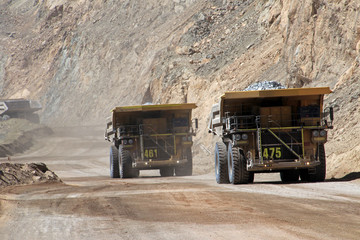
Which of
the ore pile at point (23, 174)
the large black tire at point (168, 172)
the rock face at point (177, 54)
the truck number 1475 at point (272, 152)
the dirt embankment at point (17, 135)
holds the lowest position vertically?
the large black tire at point (168, 172)

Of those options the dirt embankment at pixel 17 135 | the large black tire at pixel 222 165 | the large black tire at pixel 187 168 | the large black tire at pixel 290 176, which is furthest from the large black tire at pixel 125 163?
the dirt embankment at pixel 17 135

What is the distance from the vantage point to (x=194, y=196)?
11758mm

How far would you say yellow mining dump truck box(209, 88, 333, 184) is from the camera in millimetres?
14945

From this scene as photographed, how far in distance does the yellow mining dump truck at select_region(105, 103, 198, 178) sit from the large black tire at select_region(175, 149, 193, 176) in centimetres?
13

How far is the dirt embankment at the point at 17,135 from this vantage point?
5156 cm

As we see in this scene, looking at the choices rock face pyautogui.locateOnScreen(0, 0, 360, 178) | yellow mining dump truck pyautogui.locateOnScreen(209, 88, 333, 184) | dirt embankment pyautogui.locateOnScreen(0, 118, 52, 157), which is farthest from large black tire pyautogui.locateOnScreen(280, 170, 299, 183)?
dirt embankment pyautogui.locateOnScreen(0, 118, 52, 157)

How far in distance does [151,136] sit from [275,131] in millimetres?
7939

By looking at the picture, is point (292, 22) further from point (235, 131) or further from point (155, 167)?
point (235, 131)

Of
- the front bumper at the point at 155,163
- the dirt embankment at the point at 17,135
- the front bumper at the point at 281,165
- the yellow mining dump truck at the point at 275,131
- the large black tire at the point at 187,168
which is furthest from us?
the dirt embankment at the point at 17,135

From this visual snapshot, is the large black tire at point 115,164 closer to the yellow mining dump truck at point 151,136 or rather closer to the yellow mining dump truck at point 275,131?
the yellow mining dump truck at point 151,136

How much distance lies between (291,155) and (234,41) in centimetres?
2898

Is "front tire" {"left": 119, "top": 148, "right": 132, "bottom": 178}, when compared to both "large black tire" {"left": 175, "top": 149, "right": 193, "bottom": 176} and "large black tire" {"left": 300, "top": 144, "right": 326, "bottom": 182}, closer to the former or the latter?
"large black tire" {"left": 175, "top": 149, "right": 193, "bottom": 176}

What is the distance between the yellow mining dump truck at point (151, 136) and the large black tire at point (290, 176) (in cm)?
624

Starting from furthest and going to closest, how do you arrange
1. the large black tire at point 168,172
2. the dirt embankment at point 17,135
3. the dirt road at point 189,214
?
1. the dirt embankment at point 17,135
2. the large black tire at point 168,172
3. the dirt road at point 189,214
